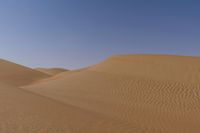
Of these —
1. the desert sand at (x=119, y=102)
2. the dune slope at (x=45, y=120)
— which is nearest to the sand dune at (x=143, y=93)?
the desert sand at (x=119, y=102)

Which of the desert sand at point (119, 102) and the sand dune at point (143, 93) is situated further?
the sand dune at point (143, 93)

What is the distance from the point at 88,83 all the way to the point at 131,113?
26.6ft

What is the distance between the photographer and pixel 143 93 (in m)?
14.8

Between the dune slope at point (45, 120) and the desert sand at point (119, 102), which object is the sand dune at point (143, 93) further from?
the dune slope at point (45, 120)

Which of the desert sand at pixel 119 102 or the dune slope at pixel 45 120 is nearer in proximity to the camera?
the dune slope at pixel 45 120

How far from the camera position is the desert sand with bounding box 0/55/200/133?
279 inches

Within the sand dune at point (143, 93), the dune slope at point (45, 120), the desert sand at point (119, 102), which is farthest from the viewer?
the sand dune at point (143, 93)

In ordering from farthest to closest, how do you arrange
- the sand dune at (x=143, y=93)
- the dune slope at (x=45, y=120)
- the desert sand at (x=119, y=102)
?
the sand dune at (x=143, y=93)
the desert sand at (x=119, y=102)
the dune slope at (x=45, y=120)

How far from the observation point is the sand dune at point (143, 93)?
355 inches

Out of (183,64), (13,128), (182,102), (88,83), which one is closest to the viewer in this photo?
(13,128)

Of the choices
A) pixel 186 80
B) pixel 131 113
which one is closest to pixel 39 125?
pixel 131 113

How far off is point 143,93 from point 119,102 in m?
2.70

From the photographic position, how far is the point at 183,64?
20.8 metres

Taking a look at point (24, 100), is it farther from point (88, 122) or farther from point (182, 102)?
point (182, 102)
